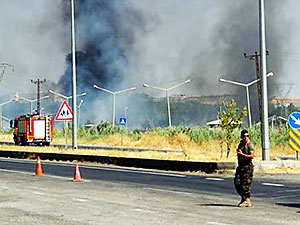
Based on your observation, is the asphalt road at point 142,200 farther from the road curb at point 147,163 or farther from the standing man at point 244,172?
the road curb at point 147,163

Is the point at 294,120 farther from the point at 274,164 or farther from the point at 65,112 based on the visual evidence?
the point at 65,112

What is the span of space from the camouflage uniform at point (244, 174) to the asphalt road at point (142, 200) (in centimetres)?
44

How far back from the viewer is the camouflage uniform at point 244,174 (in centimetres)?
1402

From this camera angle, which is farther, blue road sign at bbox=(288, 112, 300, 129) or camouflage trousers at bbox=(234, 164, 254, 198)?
blue road sign at bbox=(288, 112, 300, 129)

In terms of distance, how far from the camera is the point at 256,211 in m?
13.4

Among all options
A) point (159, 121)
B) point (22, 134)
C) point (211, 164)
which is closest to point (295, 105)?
point (159, 121)

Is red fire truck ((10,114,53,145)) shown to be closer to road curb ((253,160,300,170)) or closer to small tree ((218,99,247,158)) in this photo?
small tree ((218,99,247,158))

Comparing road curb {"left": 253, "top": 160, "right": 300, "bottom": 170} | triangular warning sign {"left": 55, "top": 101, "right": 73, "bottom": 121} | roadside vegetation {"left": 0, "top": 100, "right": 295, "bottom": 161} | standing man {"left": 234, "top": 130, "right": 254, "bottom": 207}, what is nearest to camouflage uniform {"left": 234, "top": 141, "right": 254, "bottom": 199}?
standing man {"left": 234, "top": 130, "right": 254, "bottom": 207}

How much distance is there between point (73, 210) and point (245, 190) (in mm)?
3687

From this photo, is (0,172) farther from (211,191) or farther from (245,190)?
(245,190)

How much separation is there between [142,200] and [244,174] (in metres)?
2.86

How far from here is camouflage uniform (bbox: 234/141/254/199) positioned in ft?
46.0

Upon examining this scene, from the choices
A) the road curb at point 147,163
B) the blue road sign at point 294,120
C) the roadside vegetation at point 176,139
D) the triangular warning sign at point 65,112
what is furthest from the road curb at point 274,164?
the roadside vegetation at point 176,139

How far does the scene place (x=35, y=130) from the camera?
6056 cm
